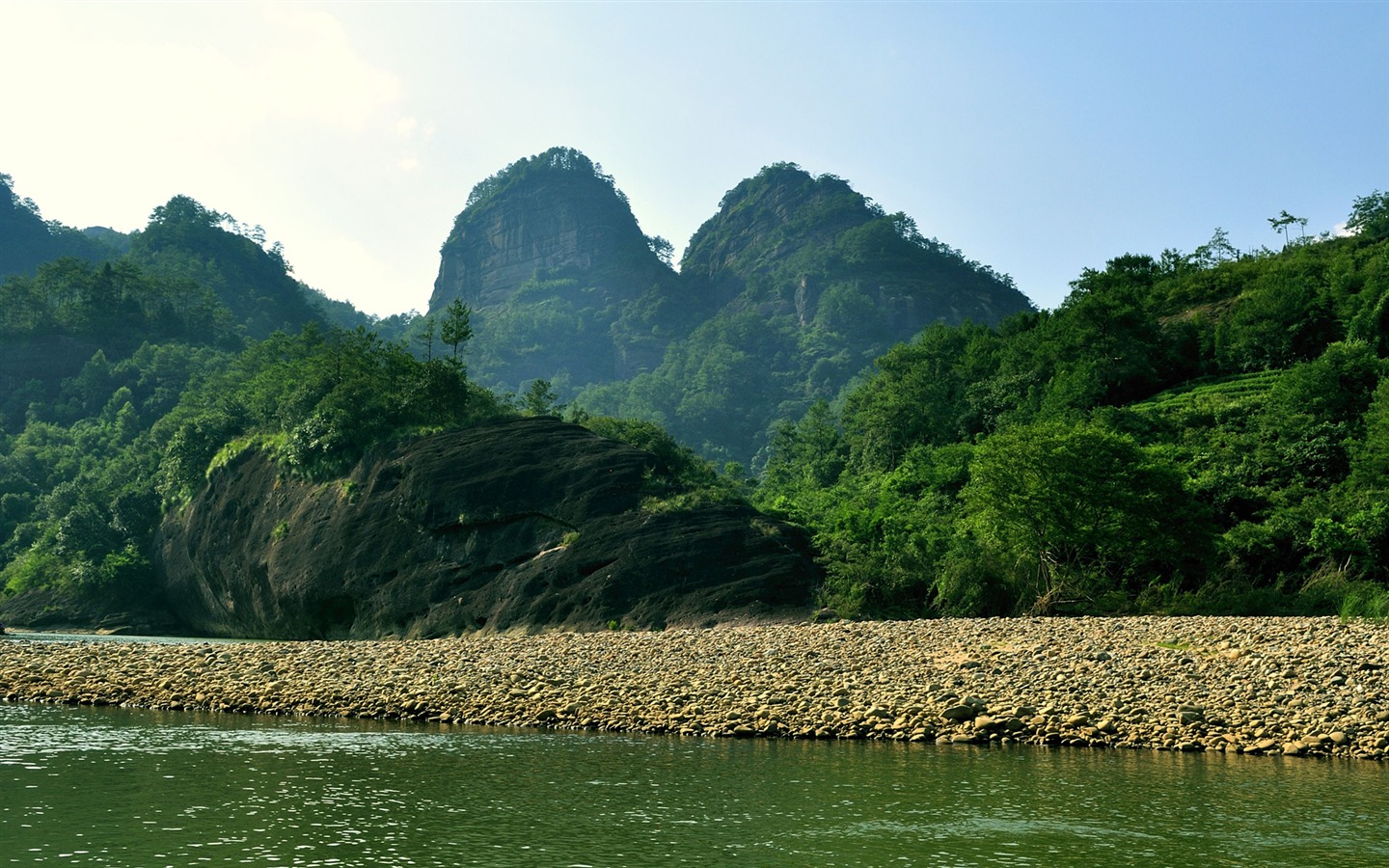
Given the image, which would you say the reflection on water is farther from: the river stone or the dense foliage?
the dense foliage

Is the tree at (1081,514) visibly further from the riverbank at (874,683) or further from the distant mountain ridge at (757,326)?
the distant mountain ridge at (757,326)

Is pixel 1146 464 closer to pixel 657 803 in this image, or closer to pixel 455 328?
pixel 657 803

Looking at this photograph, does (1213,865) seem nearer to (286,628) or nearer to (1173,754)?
(1173,754)

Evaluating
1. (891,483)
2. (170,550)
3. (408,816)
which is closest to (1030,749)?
(408,816)

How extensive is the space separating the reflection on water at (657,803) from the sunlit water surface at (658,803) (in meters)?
0.05

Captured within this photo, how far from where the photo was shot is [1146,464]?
3650cm

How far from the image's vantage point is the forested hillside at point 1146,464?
35219 mm

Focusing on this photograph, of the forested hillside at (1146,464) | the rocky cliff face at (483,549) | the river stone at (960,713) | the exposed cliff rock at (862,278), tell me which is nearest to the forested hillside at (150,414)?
the rocky cliff face at (483,549)

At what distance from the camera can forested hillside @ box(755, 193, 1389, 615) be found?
3522 cm

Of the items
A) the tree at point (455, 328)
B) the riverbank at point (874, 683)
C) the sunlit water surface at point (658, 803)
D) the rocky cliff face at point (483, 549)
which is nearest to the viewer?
the sunlit water surface at point (658, 803)

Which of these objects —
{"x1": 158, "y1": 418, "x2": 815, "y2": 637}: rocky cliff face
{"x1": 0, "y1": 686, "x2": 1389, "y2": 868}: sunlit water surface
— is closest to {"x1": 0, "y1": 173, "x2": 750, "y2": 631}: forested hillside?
{"x1": 158, "y1": 418, "x2": 815, "y2": 637}: rocky cliff face

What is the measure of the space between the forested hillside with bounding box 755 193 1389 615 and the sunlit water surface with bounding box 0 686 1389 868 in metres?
17.2

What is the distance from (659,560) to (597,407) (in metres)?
104

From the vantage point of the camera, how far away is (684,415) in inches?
5566
